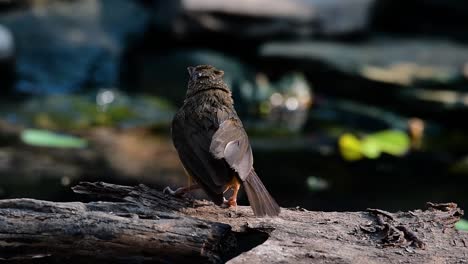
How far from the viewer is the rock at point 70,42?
901cm

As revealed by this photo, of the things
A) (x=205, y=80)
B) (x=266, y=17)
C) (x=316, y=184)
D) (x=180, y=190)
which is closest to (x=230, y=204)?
(x=180, y=190)

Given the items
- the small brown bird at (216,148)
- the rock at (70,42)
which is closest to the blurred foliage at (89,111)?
the rock at (70,42)

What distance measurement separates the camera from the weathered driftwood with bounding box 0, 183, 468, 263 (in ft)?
9.48

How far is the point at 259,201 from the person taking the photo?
3154mm

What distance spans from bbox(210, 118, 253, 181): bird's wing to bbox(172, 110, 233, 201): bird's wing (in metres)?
0.02

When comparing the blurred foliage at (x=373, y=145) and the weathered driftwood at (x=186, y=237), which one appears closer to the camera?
the weathered driftwood at (x=186, y=237)

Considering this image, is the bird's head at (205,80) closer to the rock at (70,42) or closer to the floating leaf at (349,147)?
the floating leaf at (349,147)

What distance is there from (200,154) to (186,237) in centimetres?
45

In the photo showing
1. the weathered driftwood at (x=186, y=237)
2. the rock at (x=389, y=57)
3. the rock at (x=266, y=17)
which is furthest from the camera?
the rock at (x=266, y=17)

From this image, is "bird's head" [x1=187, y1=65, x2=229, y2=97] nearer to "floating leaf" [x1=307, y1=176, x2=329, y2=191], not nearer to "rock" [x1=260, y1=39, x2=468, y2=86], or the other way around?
"floating leaf" [x1=307, y1=176, x2=329, y2=191]

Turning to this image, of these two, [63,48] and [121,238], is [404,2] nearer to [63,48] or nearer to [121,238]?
[63,48]

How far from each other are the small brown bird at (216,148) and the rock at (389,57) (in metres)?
4.87

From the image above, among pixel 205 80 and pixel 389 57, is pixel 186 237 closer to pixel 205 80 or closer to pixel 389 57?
pixel 205 80

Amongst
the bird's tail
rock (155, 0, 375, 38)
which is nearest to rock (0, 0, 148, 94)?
rock (155, 0, 375, 38)
